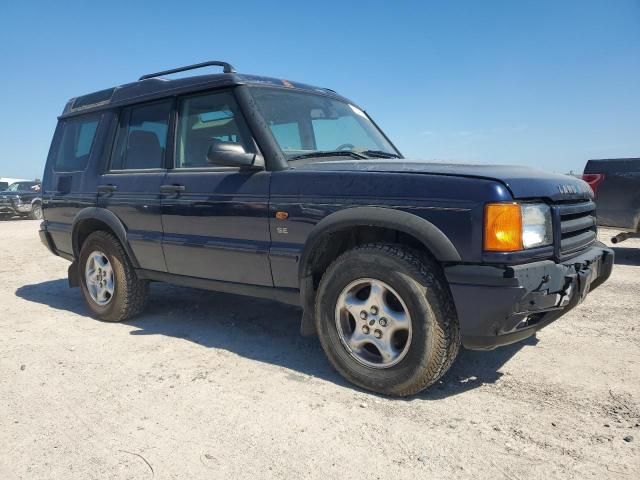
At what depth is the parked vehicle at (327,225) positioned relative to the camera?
8.43 ft

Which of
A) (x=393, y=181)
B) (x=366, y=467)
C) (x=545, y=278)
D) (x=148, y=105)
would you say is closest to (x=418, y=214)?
(x=393, y=181)

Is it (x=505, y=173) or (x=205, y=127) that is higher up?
(x=205, y=127)

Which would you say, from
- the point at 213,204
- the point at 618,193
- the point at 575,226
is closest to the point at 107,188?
the point at 213,204

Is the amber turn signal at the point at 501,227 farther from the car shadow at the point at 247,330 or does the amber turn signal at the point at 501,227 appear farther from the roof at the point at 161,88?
the roof at the point at 161,88

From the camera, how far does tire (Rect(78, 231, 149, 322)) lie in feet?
14.7

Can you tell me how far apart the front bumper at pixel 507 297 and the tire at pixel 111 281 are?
10.0 feet

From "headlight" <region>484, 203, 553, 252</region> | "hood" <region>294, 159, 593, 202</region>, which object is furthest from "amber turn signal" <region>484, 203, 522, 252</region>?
"hood" <region>294, 159, 593, 202</region>

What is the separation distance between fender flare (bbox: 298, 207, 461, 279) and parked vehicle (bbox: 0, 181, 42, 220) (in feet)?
64.8

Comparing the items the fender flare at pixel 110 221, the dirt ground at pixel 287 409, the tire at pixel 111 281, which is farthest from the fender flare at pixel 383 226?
the tire at pixel 111 281

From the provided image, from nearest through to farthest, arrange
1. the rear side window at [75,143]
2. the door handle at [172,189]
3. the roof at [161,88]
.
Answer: the roof at [161,88] < the door handle at [172,189] < the rear side window at [75,143]

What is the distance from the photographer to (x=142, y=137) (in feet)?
14.4

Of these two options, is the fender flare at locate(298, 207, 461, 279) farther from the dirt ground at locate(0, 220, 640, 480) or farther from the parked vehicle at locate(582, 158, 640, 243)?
the parked vehicle at locate(582, 158, 640, 243)

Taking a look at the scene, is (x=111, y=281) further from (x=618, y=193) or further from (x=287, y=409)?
(x=618, y=193)

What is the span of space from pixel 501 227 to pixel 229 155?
1.73 meters
